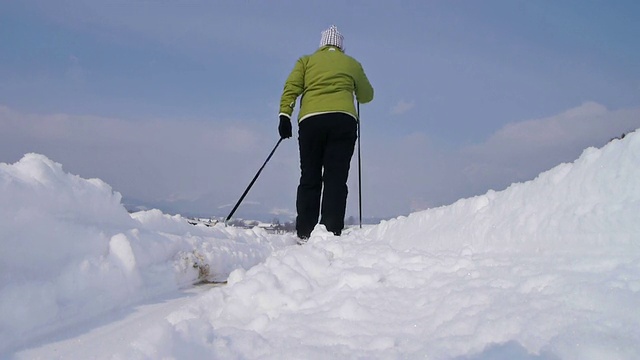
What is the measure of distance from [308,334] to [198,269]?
61.0 inches

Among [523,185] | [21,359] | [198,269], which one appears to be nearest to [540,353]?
[523,185]

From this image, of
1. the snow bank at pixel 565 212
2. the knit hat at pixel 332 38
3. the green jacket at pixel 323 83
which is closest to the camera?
the snow bank at pixel 565 212

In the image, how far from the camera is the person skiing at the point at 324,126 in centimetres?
510

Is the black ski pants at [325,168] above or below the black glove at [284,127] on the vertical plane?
below

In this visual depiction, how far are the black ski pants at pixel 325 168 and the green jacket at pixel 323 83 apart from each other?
128 millimetres

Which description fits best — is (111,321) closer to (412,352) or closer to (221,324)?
(221,324)

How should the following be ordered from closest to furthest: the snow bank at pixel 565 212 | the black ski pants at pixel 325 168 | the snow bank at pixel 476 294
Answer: the snow bank at pixel 476 294
the snow bank at pixel 565 212
the black ski pants at pixel 325 168

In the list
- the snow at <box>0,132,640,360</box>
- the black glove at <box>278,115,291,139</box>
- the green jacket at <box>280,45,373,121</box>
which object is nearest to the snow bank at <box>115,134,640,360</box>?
the snow at <box>0,132,640,360</box>

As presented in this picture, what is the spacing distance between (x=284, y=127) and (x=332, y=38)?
123 centimetres

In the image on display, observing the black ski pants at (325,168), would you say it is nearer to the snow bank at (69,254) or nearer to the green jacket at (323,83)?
the green jacket at (323,83)

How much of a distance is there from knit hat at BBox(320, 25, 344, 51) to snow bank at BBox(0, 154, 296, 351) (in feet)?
11.1

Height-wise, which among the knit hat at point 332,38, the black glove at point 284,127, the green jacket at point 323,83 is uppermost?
the knit hat at point 332,38

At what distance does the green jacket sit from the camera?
5.17m

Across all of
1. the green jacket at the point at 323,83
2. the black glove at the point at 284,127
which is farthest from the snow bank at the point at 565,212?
the black glove at the point at 284,127
